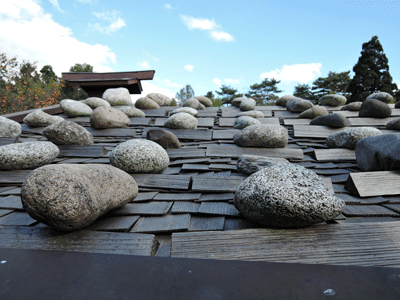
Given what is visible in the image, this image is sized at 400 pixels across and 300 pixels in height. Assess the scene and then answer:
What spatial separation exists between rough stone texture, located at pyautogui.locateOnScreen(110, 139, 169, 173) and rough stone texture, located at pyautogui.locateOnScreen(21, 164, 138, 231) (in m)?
1.11

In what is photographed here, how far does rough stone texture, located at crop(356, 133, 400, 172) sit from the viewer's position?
2900 mm

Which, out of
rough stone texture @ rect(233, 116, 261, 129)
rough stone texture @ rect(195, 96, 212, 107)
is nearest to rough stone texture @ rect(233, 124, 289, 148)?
rough stone texture @ rect(233, 116, 261, 129)

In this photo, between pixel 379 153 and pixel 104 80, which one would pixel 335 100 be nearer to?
pixel 379 153

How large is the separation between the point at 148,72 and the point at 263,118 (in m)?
5.93

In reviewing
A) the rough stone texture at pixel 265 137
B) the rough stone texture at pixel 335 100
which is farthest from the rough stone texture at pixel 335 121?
the rough stone texture at pixel 335 100

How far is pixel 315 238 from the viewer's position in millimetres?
1699

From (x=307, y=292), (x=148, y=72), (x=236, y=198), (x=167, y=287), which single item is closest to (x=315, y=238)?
(x=236, y=198)

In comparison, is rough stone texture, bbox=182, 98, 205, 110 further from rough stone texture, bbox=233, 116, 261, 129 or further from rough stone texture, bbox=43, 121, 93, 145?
rough stone texture, bbox=43, 121, 93, 145

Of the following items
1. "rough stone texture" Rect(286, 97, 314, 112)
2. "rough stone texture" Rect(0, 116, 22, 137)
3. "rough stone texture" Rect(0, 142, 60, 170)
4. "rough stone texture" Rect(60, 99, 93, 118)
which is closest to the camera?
"rough stone texture" Rect(0, 142, 60, 170)

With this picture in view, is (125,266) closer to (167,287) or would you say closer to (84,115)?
(167,287)

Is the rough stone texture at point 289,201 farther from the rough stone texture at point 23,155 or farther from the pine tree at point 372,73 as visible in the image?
the pine tree at point 372,73

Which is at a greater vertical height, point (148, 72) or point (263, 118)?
point (148, 72)

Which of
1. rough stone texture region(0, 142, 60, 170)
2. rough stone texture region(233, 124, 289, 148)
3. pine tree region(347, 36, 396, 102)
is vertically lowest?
rough stone texture region(0, 142, 60, 170)

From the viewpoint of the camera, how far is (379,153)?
121 inches
